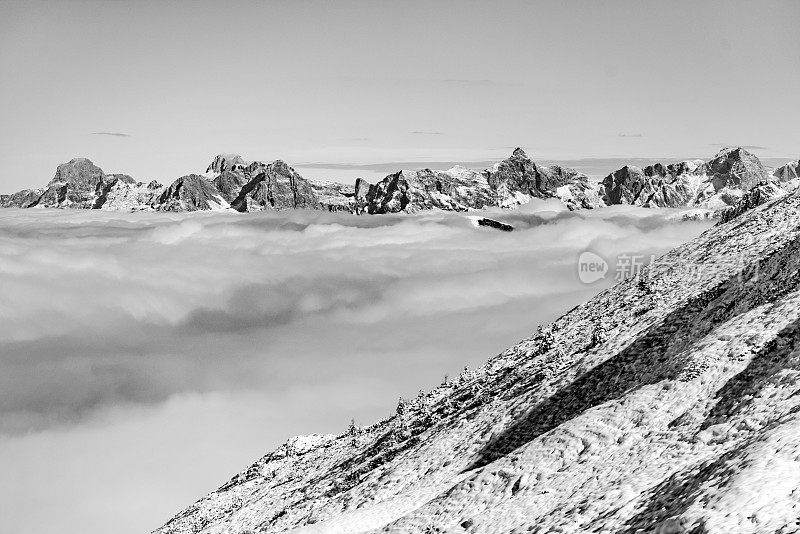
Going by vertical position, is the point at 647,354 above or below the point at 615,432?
above

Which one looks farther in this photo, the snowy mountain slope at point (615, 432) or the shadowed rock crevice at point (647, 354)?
the shadowed rock crevice at point (647, 354)

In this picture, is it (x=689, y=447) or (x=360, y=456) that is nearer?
(x=689, y=447)

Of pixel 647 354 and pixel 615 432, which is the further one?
pixel 647 354

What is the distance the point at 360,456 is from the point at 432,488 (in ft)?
55.1

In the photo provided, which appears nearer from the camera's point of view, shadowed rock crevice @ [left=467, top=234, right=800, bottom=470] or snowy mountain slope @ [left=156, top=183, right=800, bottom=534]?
snowy mountain slope @ [left=156, top=183, right=800, bottom=534]

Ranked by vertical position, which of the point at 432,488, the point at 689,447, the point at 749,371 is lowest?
the point at 432,488

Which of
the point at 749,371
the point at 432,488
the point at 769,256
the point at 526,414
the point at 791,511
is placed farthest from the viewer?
the point at 769,256

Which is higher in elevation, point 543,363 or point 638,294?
point 638,294

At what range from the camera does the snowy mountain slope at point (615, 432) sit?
17.9m

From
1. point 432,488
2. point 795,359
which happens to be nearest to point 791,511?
point 795,359

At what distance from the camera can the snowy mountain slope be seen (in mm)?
17938

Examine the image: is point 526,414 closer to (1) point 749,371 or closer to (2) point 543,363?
(2) point 543,363

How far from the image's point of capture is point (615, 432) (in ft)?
93.0

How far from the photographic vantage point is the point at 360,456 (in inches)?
2014
